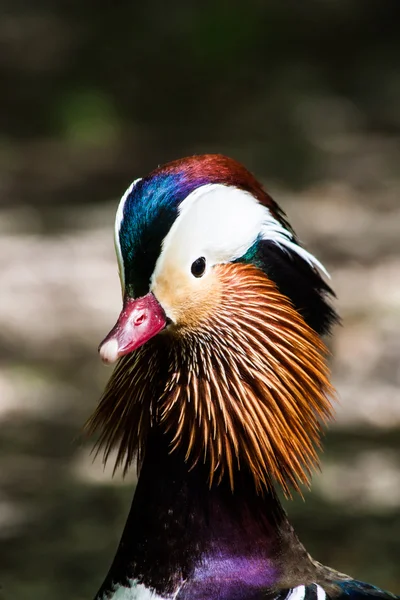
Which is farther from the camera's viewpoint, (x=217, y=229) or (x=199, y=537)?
(x=199, y=537)

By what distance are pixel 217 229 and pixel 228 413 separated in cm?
34

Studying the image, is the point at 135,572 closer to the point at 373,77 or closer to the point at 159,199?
the point at 159,199

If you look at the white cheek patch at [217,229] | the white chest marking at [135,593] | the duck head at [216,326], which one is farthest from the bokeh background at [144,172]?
the white cheek patch at [217,229]

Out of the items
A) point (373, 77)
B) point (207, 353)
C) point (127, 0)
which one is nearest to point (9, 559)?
point (207, 353)

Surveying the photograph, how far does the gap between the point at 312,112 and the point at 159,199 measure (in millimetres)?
4087

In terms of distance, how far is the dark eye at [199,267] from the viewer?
71.4 inches

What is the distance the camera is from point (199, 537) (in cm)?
196

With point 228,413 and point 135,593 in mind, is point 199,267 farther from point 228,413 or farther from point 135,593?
point 135,593

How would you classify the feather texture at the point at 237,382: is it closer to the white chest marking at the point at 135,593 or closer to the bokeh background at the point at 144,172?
the white chest marking at the point at 135,593

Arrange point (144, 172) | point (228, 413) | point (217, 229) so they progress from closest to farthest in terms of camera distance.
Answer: point (217, 229) < point (228, 413) < point (144, 172)

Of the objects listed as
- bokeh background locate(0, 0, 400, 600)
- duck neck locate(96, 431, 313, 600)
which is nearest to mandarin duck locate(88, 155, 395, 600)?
duck neck locate(96, 431, 313, 600)

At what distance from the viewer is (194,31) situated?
6.31 metres

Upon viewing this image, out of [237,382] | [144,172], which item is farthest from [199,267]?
[144,172]

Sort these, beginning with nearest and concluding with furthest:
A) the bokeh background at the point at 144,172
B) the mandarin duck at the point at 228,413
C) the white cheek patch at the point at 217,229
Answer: the white cheek patch at the point at 217,229
the mandarin duck at the point at 228,413
the bokeh background at the point at 144,172
